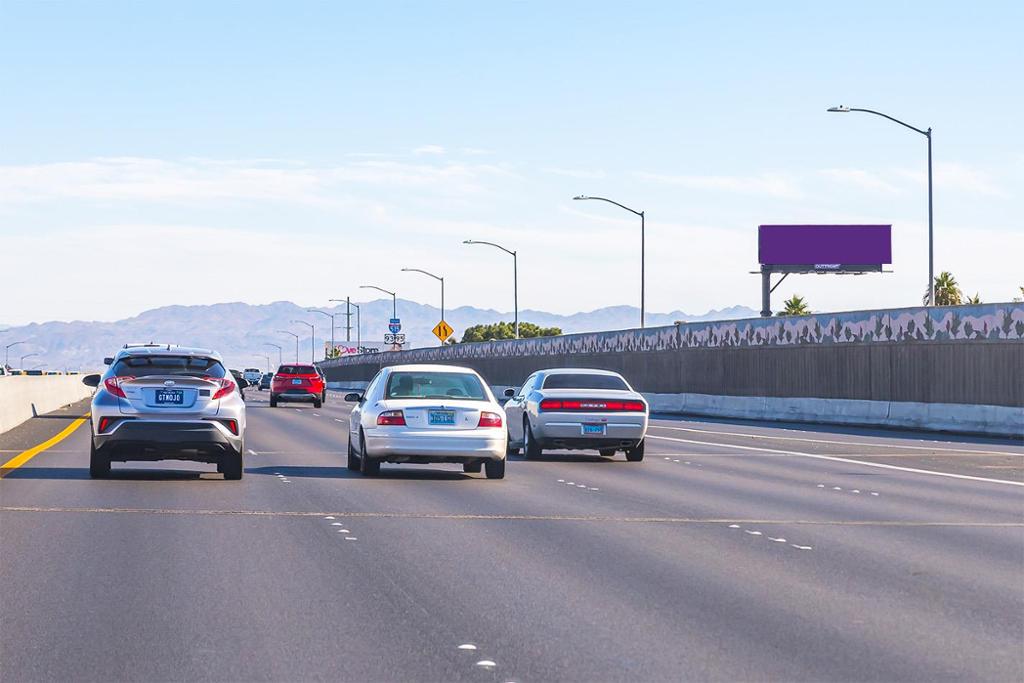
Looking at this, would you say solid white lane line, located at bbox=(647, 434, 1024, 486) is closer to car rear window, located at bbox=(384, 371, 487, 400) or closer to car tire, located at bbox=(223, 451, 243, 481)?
car rear window, located at bbox=(384, 371, 487, 400)

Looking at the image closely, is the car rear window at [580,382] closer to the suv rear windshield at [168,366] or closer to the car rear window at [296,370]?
the suv rear windshield at [168,366]

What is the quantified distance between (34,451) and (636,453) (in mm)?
9796

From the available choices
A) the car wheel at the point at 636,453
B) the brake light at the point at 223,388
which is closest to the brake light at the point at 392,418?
the brake light at the point at 223,388

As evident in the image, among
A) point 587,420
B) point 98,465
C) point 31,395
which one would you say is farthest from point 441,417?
point 31,395

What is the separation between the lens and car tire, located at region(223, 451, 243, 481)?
1998cm

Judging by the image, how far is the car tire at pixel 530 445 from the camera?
25678 mm

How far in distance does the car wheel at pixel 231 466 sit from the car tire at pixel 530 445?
6.52 m

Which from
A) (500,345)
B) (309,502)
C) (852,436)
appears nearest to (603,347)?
(500,345)

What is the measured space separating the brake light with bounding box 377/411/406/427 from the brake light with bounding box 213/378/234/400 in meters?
1.91

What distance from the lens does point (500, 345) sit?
→ 82500mm

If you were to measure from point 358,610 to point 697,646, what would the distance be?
224 cm

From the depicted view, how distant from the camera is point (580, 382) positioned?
86.2ft

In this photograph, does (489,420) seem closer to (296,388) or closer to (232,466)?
(232,466)

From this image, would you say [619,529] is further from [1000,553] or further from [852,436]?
[852,436]
